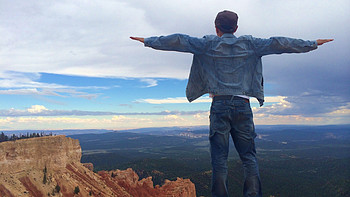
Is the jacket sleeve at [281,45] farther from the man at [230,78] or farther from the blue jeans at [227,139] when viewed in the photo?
the blue jeans at [227,139]

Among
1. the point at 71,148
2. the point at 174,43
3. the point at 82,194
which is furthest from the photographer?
the point at 71,148

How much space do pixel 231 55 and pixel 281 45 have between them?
39.7 inches

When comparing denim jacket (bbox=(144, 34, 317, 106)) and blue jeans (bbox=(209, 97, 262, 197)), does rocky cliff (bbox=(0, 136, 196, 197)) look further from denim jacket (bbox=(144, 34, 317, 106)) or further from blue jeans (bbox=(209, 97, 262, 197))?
denim jacket (bbox=(144, 34, 317, 106))

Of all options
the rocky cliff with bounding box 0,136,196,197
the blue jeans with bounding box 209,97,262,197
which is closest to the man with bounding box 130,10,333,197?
the blue jeans with bounding box 209,97,262,197

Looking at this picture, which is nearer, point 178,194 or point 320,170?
point 178,194

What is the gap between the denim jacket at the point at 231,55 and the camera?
5105mm

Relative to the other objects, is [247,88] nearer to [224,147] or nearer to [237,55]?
[237,55]

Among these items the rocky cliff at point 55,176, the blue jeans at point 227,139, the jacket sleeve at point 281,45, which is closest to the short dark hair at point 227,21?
the jacket sleeve at point 281,45

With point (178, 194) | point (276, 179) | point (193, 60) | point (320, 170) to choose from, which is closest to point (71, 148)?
point (178, 194)

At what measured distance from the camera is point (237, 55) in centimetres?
524

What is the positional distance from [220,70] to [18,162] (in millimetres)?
39959

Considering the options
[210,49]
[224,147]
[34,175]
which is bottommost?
[34,175]

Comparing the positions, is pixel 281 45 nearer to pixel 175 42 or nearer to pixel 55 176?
pixel 175 42

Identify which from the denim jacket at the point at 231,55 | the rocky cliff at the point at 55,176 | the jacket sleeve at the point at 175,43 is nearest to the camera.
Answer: the jacket sleeve at the point at 175,43
